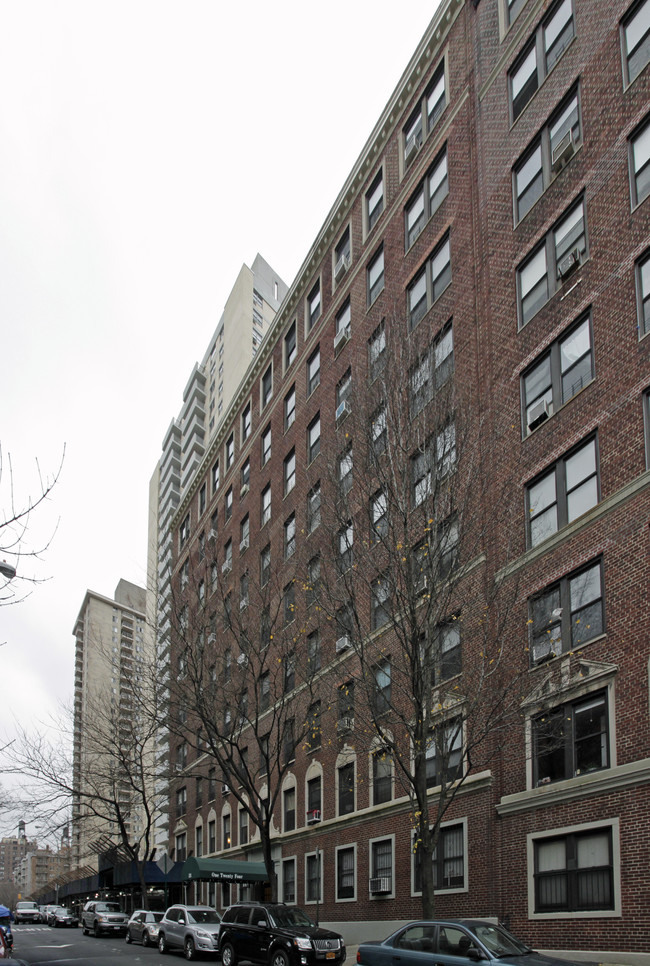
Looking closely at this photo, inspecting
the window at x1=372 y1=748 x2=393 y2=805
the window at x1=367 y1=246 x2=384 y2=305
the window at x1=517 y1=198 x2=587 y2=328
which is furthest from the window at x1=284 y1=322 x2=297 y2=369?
the window at x1=372 y1=748 x2=393 y2=805

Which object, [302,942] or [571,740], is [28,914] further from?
[571,740]

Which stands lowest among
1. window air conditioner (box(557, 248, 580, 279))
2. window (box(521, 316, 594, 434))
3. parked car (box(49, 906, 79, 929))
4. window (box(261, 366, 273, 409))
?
parked car (box(49, 906, 79, 929))

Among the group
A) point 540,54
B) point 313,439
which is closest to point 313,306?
point 313,439

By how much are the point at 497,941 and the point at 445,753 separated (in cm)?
497

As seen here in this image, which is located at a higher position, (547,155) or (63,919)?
(547,155)

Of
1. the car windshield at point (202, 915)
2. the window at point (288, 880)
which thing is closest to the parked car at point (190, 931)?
the car windshield at point (202, 915)

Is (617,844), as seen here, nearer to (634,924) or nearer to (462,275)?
(634,924)

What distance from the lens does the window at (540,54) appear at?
80.4 feet

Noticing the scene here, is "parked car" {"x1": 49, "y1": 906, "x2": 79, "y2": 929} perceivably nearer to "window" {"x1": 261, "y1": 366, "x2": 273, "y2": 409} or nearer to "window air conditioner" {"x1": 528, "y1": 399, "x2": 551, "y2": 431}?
"window" {"x1": 261, "y1": 366, "x2": 273, "y2": 409}

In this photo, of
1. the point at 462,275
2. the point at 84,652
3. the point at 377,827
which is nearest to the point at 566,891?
the point at 377,827

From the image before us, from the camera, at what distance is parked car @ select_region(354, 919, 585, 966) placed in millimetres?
13370

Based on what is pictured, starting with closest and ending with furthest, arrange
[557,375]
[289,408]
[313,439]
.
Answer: [557,375] < [313,439] < [289,408]

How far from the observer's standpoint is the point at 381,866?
2792 cm

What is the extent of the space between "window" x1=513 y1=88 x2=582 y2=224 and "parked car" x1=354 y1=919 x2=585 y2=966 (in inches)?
693
